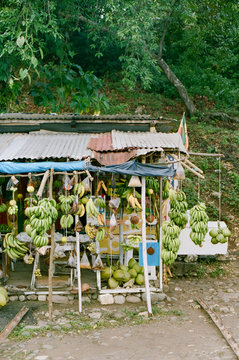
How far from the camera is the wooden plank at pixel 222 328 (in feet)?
17.5

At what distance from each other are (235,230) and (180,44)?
1138 centimetres

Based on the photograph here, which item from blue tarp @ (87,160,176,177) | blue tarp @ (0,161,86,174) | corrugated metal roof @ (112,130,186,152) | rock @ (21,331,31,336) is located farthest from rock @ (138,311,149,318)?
corrugated metal roof @ (112,130,186,152)

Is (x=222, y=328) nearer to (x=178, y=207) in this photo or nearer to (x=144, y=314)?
(x=144, y=314)

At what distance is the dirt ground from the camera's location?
17.4 feet

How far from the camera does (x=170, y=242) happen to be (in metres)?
7.07

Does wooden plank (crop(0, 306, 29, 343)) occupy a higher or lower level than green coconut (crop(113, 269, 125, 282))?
lower

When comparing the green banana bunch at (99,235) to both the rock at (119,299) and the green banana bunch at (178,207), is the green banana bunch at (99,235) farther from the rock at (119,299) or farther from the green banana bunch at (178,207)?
the green banana bunch at (178,207)

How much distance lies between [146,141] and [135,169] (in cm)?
135

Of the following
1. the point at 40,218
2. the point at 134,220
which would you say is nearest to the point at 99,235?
the point at 134,220

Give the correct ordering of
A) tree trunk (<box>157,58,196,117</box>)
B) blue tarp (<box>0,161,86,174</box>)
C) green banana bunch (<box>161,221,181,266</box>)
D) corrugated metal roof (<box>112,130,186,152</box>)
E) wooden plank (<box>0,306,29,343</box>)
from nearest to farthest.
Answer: wooden plank (<box>0,306,29,343</box>)
blue tarp (<box>0,161,86,174</box>)
green banana bunch (<box>161,221,181,266</box>)
corrugated metal roof (<box>112,130,186,152</box>)
tree trunk (<box>157,58,196,117</box>)

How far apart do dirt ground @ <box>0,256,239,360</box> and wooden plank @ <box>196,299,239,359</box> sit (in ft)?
0.20

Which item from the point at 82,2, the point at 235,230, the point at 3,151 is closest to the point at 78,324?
the point at 3,151

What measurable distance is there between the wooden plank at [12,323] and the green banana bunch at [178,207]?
120 inches

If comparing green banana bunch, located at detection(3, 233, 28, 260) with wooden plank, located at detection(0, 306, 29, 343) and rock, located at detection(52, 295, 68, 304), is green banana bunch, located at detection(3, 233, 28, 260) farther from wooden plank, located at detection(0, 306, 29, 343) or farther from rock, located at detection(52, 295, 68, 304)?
rock, located at detection(52, 295, 68, 304)
